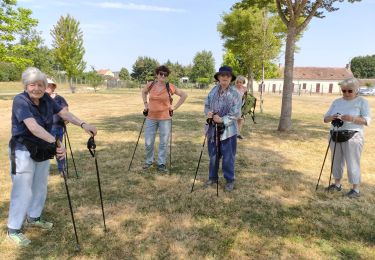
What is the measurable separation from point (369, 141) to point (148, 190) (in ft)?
29.7

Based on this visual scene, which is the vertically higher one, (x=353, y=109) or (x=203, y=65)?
(x=203, y=65)

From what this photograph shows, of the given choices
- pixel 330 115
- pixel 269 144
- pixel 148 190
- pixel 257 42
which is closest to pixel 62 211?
pixel 148 190

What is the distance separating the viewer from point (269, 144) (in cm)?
1077

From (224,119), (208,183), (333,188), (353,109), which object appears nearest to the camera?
(353,109)

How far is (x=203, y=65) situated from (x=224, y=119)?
264ft

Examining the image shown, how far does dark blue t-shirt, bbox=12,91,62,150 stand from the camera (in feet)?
12.6

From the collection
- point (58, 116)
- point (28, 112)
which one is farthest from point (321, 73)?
point (28, 112)

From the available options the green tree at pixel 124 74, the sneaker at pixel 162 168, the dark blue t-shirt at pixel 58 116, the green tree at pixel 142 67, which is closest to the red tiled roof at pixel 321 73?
the green tree at pixel 142 67

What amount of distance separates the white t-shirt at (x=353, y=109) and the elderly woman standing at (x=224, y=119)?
1.75 metres

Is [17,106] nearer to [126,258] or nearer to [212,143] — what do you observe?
[126,258]

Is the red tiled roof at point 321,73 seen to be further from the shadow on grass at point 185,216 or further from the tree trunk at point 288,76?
the shadow on grass at point 185,216

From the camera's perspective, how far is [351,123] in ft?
19.4

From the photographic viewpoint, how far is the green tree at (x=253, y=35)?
23.1 meters

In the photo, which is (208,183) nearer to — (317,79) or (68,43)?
(68,43)
